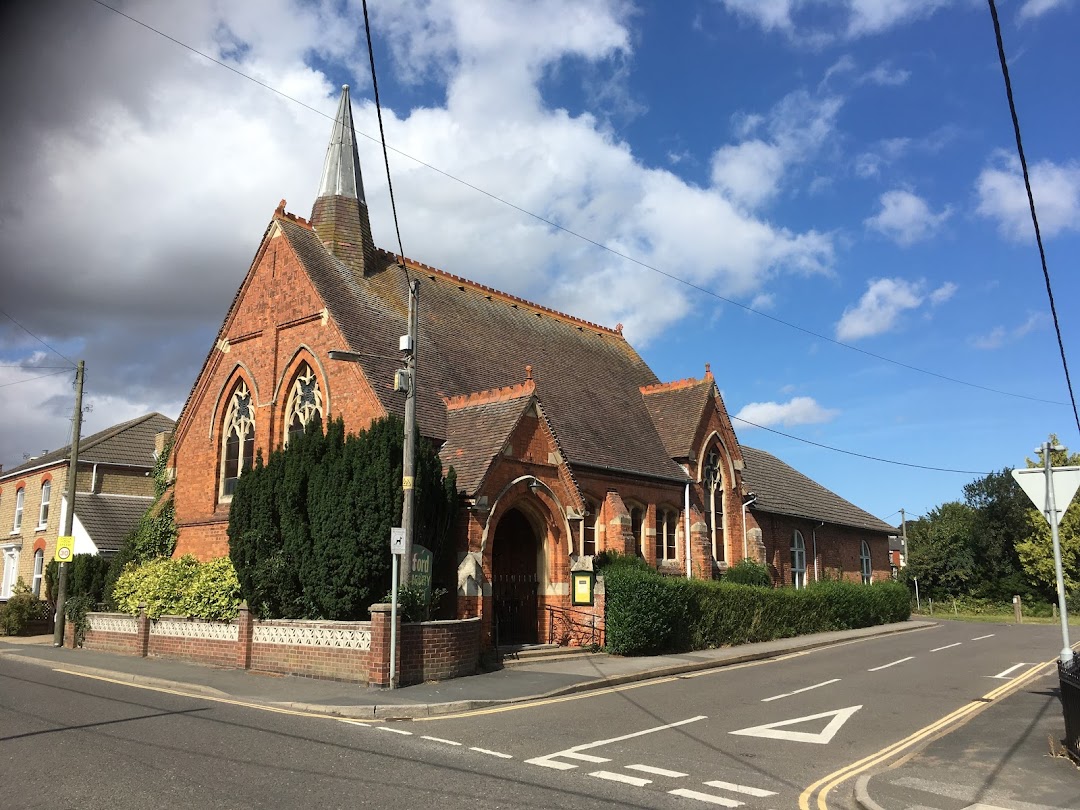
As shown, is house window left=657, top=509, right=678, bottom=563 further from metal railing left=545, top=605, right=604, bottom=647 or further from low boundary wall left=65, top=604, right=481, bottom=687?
low boundary wall left=65, top=604, right=481, bottom=687

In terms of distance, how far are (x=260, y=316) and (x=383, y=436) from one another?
31.1 feet

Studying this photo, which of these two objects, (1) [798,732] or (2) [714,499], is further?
(2) [714,499]

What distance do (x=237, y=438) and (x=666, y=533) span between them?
533 inches

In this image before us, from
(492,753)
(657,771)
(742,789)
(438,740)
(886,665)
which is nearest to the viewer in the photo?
(742,789)

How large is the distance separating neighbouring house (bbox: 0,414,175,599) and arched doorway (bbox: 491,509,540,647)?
16.8 m

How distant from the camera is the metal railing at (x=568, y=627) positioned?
20.8 metres

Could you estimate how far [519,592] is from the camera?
21688 millimetres

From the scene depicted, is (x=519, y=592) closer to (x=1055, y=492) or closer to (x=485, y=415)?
(x=485, y=415)

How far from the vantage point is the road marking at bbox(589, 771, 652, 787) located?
810cm

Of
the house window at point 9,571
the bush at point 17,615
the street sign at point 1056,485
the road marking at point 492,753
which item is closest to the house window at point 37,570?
the house window at point 9,571

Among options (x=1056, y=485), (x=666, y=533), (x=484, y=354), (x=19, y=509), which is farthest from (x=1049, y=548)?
(x=19, y=509)

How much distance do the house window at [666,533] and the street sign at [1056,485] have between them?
16111mm

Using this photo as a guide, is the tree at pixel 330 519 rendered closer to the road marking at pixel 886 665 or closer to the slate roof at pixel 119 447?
the road marking at pixel 886 665

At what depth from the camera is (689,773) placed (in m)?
8.54
